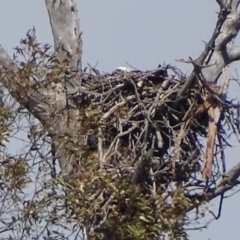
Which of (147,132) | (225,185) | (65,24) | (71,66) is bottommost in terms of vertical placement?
(225,185)

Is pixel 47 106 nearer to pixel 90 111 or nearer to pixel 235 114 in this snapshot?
pixel 90 111

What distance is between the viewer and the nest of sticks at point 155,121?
8273mm

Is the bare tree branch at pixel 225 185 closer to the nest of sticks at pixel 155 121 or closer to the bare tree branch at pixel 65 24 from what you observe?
the nest of sticks at pixel 155 121

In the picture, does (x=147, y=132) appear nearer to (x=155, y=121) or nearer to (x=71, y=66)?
(x=155, y=121)

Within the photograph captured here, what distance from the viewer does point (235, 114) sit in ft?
28.5

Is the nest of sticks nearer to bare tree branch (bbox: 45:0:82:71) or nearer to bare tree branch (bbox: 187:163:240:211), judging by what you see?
bare tree branch (bbox: 187:163:240:211)

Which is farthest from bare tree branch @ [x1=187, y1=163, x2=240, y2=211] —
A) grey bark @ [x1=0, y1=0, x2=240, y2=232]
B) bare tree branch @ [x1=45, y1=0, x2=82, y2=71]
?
bare tree branch @ [x1=45, y1=0, x2=82, y2=71]

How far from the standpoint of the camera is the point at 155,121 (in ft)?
28.7

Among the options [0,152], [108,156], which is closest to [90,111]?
[108,156]

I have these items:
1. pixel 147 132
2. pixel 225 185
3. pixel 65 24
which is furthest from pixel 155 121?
pixel 65 24

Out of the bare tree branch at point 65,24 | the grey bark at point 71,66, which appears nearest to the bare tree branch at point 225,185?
the grey bark at point 71,66

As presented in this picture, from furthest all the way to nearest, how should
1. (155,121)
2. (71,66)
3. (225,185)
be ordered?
1. (71,66)
2. (155,121)
3. (225,185)

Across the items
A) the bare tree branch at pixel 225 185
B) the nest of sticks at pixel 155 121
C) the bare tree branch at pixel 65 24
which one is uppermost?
the bare tree branch at pixel 65 24

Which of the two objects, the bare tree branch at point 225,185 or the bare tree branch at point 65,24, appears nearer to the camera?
the bare tree branch at point 225,185
